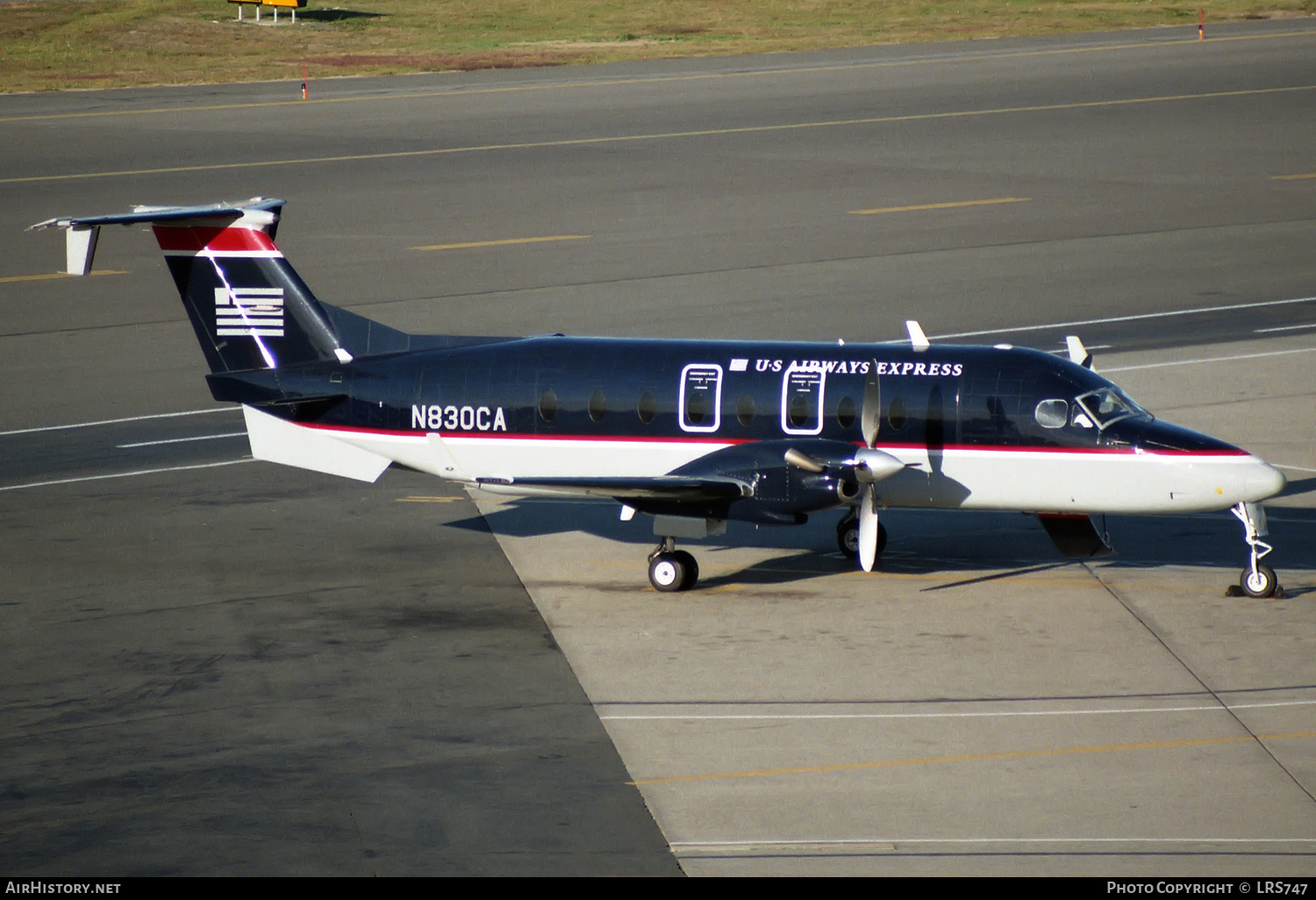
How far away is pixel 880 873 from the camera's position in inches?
589

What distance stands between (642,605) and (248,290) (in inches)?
319

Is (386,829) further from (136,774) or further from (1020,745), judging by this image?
(1020,745)

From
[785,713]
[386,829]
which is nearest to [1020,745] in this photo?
[785,713]

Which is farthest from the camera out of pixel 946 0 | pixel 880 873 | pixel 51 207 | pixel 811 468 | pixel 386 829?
pixel 946 0

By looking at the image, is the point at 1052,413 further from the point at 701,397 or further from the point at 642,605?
the point at 642,605

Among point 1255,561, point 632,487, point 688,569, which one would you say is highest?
point 632,487

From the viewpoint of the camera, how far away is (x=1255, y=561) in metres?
22.3

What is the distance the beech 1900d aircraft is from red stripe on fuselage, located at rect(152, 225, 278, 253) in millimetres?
31

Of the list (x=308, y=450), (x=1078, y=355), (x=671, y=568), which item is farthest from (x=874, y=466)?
(x=308, y=450)

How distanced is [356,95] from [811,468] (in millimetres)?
51882

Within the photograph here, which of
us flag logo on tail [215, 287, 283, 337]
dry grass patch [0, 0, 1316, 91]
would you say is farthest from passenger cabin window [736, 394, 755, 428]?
dry grass patch [0, 0, 1316, 91]

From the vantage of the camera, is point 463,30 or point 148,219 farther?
point 463,30

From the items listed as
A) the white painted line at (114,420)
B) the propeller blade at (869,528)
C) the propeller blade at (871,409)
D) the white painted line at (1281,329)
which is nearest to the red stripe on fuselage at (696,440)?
the propeller blade at (871,409)

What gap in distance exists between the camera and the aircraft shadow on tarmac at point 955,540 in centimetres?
2411
